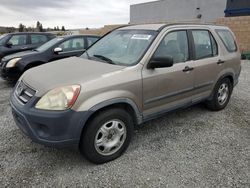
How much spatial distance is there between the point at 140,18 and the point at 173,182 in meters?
34.1

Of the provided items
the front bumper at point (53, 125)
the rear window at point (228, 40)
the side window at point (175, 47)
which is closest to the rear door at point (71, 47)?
the side window at point (175, 47)

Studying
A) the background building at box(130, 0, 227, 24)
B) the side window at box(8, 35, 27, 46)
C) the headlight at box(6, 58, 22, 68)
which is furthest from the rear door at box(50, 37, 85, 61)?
the background building at box(130, 0, 227, 24)

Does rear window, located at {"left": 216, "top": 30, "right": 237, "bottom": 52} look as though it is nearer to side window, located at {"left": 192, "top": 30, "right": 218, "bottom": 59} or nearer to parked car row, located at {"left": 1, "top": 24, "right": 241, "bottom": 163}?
parked car row, located at {"left": 1, "top": 24, "right": 241, "bottom": 163}

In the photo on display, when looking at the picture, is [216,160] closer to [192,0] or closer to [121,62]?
[121,62]

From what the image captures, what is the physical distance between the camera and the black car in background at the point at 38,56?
634cm

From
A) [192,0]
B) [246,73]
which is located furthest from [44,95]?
[192,0]

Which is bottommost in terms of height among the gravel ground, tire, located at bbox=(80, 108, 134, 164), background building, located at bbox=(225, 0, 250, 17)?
the gravel ground

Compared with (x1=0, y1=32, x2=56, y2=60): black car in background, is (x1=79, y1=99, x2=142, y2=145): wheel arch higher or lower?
lower

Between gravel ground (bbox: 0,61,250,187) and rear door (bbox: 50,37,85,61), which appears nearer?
gravel ground (bbox: 0,61,250,187)

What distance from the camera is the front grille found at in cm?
272

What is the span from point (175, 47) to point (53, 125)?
2.22m

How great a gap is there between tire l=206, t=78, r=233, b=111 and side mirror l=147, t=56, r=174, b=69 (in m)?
1.81

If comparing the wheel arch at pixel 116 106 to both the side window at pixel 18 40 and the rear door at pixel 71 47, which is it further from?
the side window at pixel 18 40

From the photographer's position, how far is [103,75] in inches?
109
